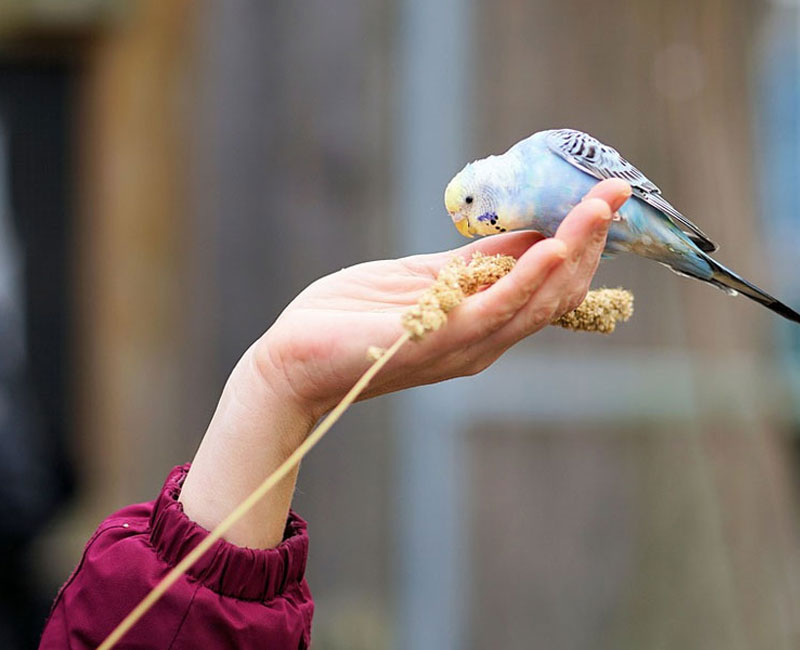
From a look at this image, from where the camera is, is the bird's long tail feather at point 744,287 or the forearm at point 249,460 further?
the bird's long tail feather at point 744,287

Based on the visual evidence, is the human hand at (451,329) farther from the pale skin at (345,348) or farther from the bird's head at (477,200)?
the bird's head at (477,200)

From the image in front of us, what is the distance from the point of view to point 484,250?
4.50 ft

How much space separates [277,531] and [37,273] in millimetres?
3322

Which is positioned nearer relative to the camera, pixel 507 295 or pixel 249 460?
pixel 507 295

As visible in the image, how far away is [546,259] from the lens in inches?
42.9

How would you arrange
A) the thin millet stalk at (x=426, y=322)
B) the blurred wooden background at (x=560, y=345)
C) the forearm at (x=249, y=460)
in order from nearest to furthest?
the thin millet stalk at (x=426, y=322) < the forearm at (x=249, y=460) < the blurred wooden background at (x=560, y=345)

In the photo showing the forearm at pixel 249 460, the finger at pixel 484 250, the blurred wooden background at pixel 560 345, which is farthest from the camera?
the blurred wooden background at pixel 560 345

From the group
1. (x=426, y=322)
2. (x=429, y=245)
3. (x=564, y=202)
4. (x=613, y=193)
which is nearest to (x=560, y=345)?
(x=429, y=245)

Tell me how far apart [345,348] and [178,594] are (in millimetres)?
323

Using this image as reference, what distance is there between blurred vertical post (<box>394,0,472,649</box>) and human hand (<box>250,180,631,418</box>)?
199 cm

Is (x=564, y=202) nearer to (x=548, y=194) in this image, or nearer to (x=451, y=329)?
(x=548, y=194)

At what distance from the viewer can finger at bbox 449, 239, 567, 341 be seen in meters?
1.09

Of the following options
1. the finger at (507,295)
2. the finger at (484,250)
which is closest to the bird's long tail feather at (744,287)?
the finger at (484,250)

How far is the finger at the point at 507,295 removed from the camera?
109 centimetres
